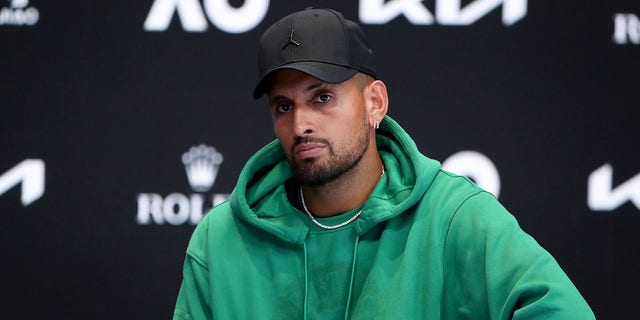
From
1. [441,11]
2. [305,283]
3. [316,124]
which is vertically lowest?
[305,283]

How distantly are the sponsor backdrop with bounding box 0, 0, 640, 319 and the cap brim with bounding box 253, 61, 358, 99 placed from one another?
914 millimetres

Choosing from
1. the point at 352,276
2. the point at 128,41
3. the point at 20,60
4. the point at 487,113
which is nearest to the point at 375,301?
the point at 352,276

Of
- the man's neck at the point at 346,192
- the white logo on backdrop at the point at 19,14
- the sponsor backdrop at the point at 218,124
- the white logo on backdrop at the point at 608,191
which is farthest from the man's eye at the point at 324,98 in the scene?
the white logo on backdrop at the point at 19,14

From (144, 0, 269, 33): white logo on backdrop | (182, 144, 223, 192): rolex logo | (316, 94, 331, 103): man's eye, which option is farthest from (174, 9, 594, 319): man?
(144, 0, 269, 33): white logo on backdrop

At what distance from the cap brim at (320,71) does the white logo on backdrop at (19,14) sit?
1158mm

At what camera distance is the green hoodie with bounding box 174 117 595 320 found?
4.29 ft

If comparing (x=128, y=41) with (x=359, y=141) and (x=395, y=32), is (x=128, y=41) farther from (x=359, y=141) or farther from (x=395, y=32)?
(x=359, y=141)

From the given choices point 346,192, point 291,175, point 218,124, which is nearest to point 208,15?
point 218,124

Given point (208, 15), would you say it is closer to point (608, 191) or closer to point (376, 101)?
point (376, 101)

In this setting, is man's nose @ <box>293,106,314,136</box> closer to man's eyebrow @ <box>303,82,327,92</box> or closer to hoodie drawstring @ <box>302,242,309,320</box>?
man's eyebrow @ <box>303,82,327,92</box>

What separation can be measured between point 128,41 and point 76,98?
0.21m

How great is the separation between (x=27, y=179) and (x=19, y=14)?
44 centimetres

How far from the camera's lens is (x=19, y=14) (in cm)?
237

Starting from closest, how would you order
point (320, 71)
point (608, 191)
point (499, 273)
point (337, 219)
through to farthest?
1. point (499, 273)
2. point (320, 71)
3. point (337, 219)
4. point (608, 191)
